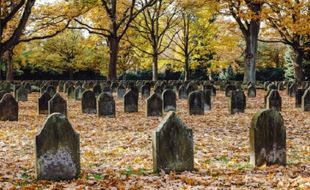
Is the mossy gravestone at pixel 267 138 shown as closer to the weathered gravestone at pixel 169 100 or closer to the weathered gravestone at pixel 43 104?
the weathered gravestone at pixel 169 100

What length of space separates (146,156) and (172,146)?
1.57 metres

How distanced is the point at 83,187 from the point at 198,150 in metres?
3.38

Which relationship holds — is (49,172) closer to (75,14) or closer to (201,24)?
(75,14)

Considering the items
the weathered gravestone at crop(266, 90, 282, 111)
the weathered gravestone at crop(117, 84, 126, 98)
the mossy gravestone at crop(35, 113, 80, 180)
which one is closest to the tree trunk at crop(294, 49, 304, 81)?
the weathered gravestone at crop(117, 84, 126, 98)

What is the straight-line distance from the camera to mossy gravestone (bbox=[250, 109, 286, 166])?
7.31 meters

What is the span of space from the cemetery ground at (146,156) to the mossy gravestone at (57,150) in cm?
16

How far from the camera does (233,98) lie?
607 inches

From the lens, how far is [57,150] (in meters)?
6.62

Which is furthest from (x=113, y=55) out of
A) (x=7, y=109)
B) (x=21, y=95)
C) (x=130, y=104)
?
(x=7, y=109)

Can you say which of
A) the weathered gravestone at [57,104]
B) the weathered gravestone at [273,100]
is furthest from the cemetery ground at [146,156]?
the weathered gravestone at [273,100]

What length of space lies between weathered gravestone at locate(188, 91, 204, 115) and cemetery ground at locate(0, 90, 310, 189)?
0.34 meters

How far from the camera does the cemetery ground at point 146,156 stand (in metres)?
6.29

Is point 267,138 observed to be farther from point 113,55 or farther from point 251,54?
point 251,54

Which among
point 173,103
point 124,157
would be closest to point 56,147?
point 124,157
